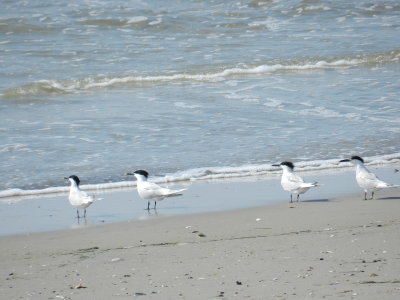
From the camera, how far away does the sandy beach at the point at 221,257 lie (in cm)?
504

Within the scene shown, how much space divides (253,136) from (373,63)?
7497 millimetres

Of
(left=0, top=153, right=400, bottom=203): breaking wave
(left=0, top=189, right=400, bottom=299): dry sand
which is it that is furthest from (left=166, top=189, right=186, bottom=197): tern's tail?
(left=0, top=153, right=400, bottom=203): breaking wave

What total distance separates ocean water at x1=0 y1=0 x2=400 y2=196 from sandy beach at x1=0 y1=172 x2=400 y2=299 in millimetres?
2499

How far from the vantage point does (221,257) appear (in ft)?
19.3

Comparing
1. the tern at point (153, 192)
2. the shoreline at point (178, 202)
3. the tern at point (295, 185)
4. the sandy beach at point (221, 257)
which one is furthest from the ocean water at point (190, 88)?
the sandy beach at point (221, 257)

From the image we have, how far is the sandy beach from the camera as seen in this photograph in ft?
16.5

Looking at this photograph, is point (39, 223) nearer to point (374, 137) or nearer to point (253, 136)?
point (253, 136)

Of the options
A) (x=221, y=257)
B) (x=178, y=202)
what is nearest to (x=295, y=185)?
(x=178, y=202)

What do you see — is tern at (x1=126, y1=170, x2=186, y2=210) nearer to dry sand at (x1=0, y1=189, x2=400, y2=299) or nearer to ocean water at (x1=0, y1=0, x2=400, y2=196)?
dry sand at (x1=0, y1=189, x2=400, y2=299)

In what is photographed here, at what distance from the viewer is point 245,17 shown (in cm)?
2214

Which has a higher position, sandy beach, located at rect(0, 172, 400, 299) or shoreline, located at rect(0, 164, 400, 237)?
shoreline, located at rect(0, 164, 400, 237)

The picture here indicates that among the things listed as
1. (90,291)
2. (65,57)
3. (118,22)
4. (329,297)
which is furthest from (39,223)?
(118,22)

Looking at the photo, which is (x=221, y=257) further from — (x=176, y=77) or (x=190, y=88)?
(x=176, y=77)

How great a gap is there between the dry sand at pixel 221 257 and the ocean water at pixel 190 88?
2595 mm
